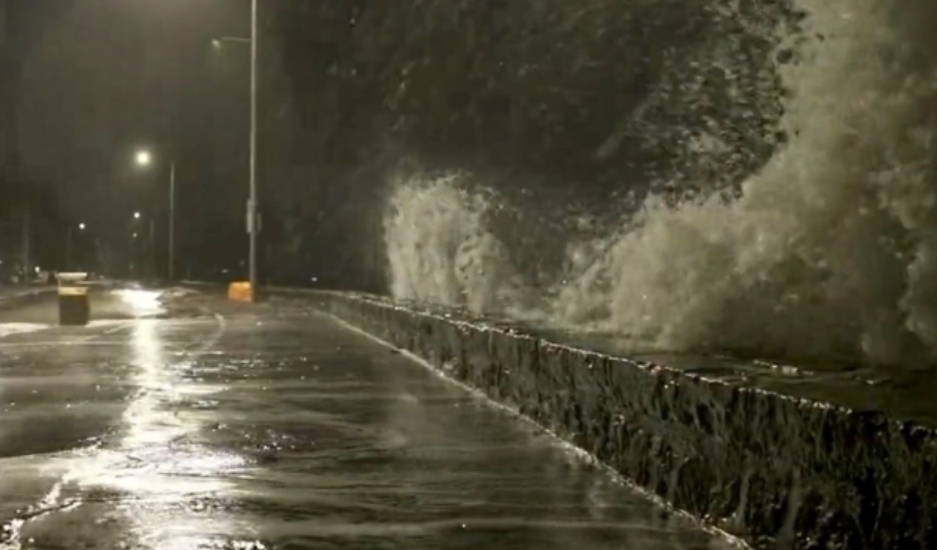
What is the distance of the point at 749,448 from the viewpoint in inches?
301

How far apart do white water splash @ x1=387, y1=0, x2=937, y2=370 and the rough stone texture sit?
913 millimetres

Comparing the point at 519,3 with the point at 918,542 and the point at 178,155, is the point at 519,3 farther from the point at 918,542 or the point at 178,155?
the point at 178,155

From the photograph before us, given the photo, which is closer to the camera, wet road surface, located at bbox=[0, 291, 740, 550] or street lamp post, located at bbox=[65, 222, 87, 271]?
wet road surface, located at bbox=[0, 291, 740, 550]

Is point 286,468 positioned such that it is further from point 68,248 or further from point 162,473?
point 68,248

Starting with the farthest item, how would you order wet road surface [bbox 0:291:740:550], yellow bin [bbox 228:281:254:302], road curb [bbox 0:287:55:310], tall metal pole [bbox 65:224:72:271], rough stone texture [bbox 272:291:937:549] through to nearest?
tall metal pole [bbox 65:224:72:271]
yellow bin [bbox 228:281:254:302]
road curb [bbox 0:287:55:310]
wet road surface [bbox 0:291:740:550]
rough stone texture [bbox 272:291:937:549]

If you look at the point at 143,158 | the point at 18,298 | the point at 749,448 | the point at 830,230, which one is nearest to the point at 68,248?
the point at 143,158

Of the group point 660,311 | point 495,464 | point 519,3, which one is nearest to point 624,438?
point 495,464

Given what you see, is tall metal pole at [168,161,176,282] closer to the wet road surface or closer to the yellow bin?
the yellow bin

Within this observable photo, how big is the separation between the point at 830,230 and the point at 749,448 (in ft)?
10.5

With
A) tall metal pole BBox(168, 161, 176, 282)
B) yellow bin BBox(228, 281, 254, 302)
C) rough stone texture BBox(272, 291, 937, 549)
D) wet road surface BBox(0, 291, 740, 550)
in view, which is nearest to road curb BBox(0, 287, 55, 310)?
yellow bin BBox(228, 281, 254, 302)

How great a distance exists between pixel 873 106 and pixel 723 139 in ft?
38.4

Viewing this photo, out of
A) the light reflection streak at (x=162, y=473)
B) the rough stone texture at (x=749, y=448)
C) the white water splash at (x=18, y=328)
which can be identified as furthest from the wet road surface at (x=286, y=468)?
the white water splash at (x=18, y=328)

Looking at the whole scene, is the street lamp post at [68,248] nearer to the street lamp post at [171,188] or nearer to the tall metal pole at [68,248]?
the tall metal pole at [68,248]

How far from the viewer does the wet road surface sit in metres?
8.17
